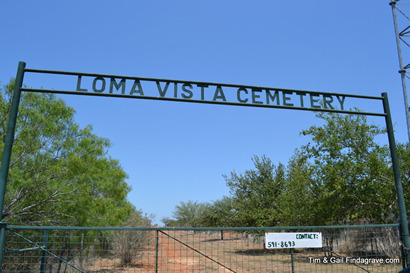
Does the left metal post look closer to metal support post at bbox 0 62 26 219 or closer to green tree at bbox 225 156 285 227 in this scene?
metal support post at bbox 0 62 26 219

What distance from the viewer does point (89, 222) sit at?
12.8 meters

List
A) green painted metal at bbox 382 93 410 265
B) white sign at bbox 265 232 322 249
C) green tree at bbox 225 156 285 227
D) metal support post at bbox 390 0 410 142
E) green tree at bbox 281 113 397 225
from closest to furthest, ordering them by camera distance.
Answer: white sign at bbox 265 232 322 249 → green painted metal at bbox 382 93 410 265 → metal support post at bbox 390 0 410 142 → green tree at bbox 281 113 397 225 → green tree at bbox 225 156 285 227

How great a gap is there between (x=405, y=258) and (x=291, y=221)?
1590 centimetres

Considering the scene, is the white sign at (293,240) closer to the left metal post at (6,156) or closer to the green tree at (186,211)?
the left metal post at (6,156)

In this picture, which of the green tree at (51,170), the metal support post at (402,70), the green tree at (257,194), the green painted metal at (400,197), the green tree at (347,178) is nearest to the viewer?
the green painted metal at (400,197)

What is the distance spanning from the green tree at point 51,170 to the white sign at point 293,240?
782cm

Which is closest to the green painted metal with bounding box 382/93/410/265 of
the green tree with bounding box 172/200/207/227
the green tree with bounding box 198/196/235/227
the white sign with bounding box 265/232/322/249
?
the white sign with bounding box 265/232/322/249

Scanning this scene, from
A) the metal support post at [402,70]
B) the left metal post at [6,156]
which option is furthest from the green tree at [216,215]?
the left metal post at [6,156]

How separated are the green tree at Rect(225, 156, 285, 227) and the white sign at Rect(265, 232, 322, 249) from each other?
19443mm

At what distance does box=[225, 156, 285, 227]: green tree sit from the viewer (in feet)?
90.3

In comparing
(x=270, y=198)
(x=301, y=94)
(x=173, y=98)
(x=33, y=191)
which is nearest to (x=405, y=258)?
(x=301, y=94)

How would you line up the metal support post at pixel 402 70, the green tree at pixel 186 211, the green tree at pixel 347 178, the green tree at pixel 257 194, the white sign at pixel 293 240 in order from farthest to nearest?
the green tree at pixel 186 211 → the green tree at pixel 257 194 → the green tree at pixel 347 178 → the metal support post at pixel 402 70 → the white sign at pixel 293 240

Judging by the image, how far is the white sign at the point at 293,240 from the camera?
7.04 metres

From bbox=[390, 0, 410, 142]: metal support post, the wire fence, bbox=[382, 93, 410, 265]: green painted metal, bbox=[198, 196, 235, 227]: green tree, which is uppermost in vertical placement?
bbox=[390, 0, 410, 142]: metal support post
